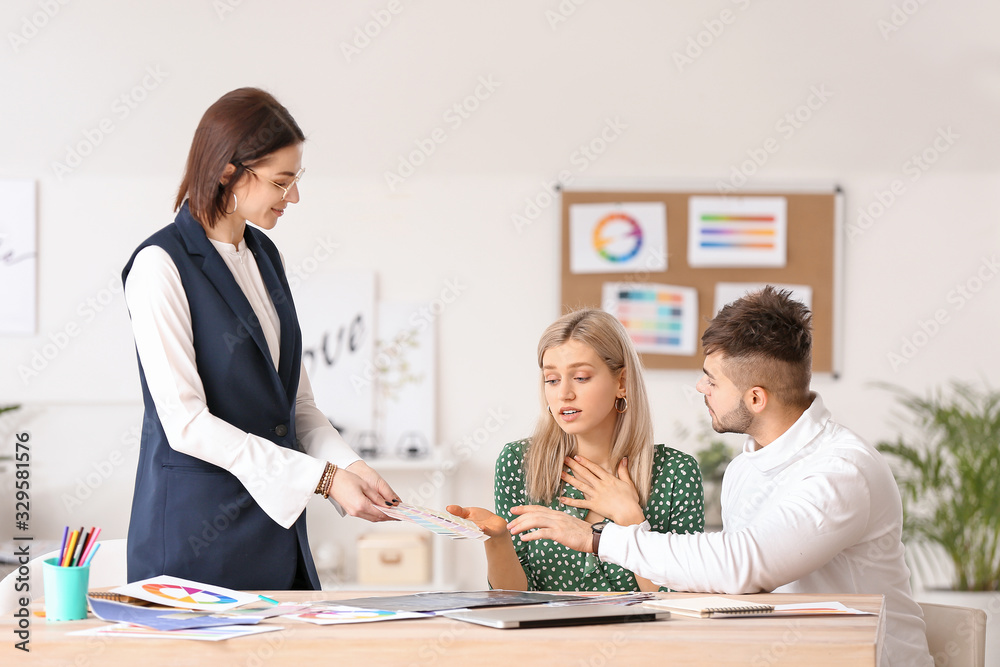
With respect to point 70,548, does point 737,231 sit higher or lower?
higher

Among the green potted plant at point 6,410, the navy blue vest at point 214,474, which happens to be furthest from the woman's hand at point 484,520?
the green potted plant at point 6,410

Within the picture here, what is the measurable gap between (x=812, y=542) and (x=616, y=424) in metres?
0.62

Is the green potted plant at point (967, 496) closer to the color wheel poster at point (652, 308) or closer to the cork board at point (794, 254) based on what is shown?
the cork board at point (794, 254)

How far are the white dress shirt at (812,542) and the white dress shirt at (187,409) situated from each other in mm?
538

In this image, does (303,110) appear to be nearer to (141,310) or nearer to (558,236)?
(558,236)

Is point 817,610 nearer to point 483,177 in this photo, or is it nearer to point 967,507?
point 967,507

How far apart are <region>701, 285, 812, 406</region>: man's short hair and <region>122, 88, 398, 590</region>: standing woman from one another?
0.73 m

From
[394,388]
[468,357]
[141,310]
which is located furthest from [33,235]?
[141,310]

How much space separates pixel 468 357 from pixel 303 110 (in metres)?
1.34

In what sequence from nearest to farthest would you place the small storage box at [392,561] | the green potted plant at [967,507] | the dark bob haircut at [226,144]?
1. the dark bob haircut at [226,144]
2. the green potted plant at [967,507]
3. the small storage box at [392,561]

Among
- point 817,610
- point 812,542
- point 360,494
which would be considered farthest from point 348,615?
point 812,542

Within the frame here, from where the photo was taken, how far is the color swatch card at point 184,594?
1.38 m

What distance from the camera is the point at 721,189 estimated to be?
4.46 m

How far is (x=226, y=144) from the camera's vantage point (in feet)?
5.58
